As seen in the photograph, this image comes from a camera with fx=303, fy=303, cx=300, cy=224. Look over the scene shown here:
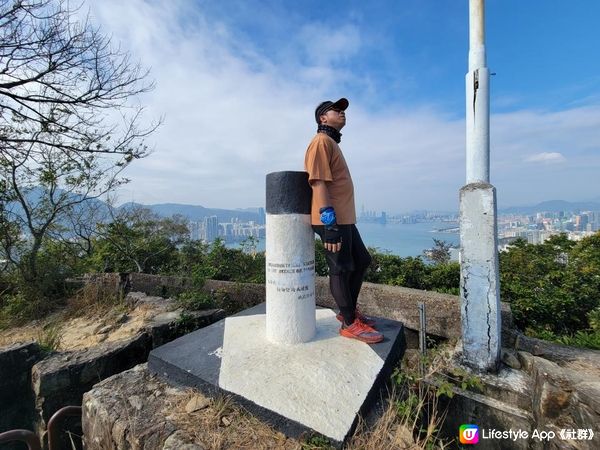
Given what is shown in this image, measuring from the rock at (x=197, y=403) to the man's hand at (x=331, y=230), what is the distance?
1.46 m

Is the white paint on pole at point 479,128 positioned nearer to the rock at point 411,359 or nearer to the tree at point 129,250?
the rock at point 411,359

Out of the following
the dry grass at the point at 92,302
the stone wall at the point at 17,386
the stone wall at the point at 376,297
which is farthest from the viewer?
the dry grass at the point at 92,302

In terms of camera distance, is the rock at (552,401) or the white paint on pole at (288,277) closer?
the rock at (552,401)

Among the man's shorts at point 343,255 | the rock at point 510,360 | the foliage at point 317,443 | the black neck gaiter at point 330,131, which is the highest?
the black neck gaiter at point 330,131

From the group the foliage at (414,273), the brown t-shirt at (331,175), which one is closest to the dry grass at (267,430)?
the brown t-shirt at (331,175)

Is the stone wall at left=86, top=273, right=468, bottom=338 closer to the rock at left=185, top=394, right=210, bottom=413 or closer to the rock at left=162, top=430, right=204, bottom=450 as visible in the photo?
the rock at left=185, top=394, right=210, bottom=413

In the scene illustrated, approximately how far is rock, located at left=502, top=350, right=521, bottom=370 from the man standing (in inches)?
50.5

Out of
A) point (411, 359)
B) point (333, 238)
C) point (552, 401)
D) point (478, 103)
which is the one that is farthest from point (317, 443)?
point (478, 103)

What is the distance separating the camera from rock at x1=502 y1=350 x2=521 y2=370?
283 cm

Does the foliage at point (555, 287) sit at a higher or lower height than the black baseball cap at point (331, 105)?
lower

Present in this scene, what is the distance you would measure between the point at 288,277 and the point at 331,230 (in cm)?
57

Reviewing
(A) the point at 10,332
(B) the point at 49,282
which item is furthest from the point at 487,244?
(B) the point at 49,282

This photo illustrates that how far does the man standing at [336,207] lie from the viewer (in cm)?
257

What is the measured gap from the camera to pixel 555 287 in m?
4.16
